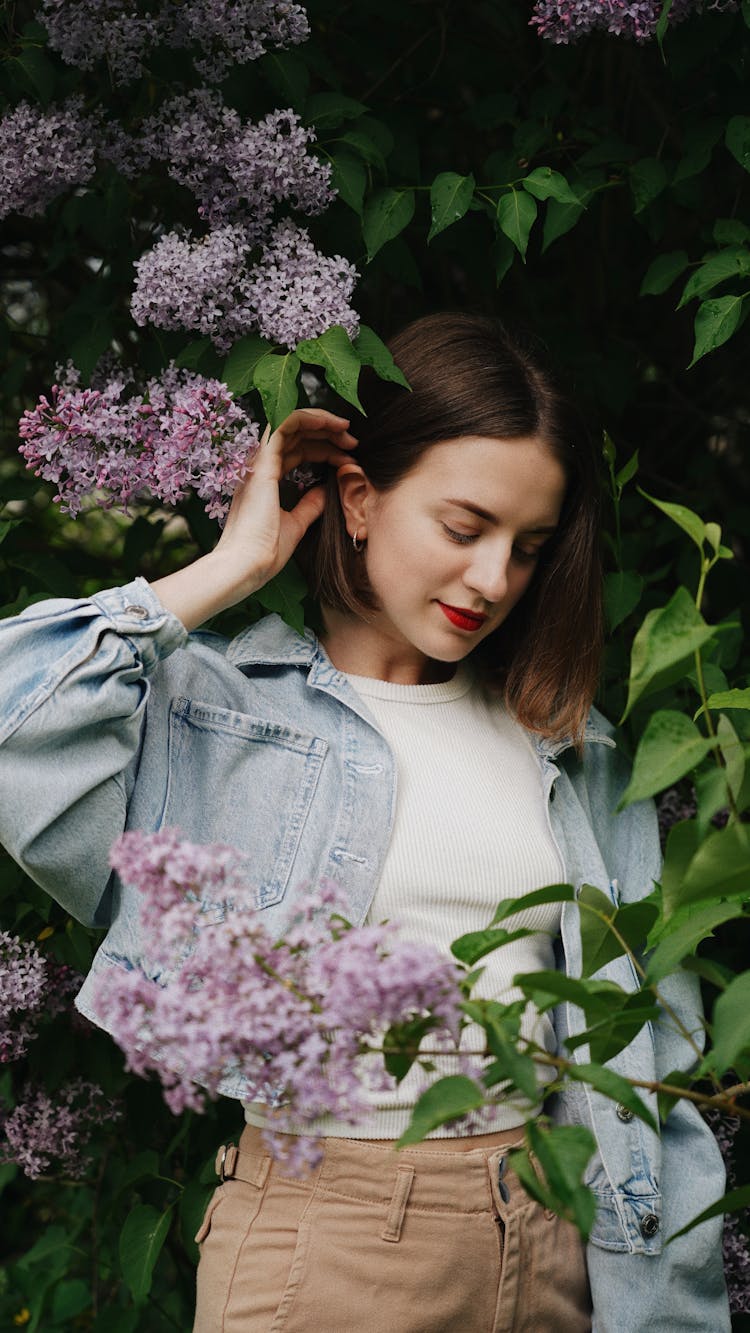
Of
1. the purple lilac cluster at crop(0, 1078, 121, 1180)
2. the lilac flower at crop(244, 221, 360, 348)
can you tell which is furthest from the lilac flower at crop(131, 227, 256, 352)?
the purple lilac cluster at crop(0, 1078, 121, 1180)

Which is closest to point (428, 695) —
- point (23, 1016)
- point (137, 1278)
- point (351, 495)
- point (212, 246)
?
point (351, 495)

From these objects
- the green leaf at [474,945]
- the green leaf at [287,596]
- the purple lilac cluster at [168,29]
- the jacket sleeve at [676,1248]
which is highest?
the purple lilac cluster at [168,29]

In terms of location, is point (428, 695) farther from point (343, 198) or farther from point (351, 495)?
point (343, 198)

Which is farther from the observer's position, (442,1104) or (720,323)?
(720,323)

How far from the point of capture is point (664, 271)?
1.88m

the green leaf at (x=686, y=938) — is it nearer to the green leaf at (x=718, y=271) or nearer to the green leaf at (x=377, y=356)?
the green leaf at (x=377, y=356)

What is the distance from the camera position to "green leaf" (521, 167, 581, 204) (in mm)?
1732

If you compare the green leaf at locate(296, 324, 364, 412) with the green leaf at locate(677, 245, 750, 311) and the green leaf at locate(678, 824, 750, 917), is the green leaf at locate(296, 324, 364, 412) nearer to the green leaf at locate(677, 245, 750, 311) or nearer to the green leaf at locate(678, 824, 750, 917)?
the green leaf at locate(677, 245, 750, 311)

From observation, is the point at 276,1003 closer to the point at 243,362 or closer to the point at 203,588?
the point at 203,588

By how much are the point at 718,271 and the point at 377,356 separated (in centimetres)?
48

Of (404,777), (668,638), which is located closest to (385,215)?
(404,777)

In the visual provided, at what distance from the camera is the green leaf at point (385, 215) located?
1746 mm

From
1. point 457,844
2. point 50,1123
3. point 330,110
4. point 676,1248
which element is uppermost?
point 330,110

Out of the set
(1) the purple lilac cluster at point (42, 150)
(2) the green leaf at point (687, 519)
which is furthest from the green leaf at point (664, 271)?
(2) the green leaf at point (687, 519)
